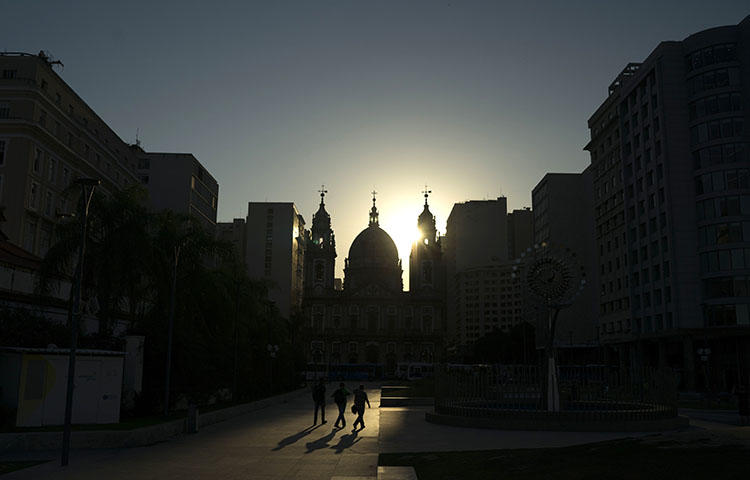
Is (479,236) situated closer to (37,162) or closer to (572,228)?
(572,228)

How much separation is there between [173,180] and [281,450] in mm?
70302

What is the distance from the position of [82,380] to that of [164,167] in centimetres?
6763

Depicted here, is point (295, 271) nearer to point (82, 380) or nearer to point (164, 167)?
point (164, 167)

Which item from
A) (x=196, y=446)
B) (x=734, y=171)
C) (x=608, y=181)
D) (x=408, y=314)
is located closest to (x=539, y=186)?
(x=608, y=181)

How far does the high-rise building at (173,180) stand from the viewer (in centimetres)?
8381

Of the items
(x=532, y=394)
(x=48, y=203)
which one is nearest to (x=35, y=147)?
(x=48, y=203)

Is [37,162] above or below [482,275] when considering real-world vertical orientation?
below

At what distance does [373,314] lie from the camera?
130 meters

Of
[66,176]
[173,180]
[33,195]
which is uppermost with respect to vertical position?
[173,180]

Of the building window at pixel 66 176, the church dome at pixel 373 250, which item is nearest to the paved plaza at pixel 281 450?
the building window at pixel 66 176

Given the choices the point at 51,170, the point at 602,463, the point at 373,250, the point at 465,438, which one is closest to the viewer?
the point at 602,463

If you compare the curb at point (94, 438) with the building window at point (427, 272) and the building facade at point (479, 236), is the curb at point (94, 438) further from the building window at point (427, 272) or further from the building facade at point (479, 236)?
the building facade at point (479, 236)

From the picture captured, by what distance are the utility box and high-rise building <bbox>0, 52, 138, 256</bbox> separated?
84.0 feet

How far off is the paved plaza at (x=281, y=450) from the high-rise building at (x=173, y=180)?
60.0 m
